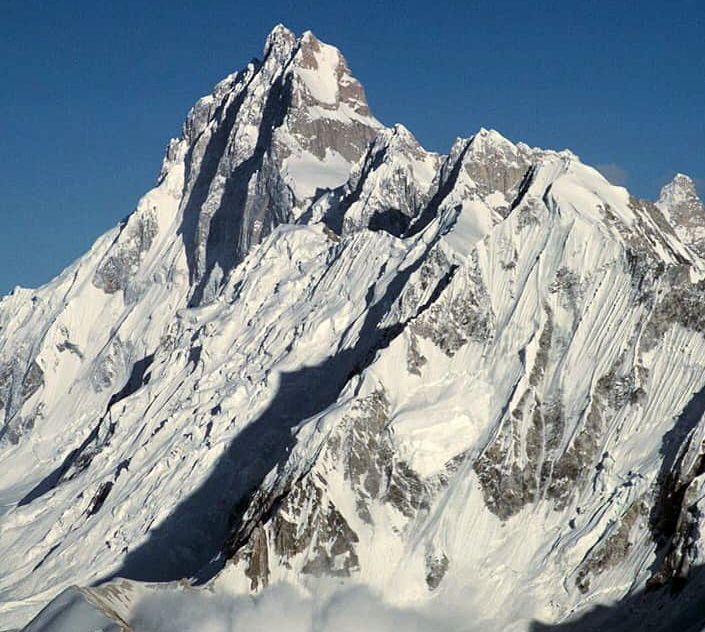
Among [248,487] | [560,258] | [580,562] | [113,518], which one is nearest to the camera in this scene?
[580,562]

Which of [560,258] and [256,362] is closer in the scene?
[560,258]

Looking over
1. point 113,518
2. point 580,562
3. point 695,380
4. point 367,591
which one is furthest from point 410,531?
point 113,518

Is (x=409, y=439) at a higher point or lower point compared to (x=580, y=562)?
higher

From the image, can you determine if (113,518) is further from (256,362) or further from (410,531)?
(410,531)

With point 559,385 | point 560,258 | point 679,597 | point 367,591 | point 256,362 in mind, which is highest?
point 256,362

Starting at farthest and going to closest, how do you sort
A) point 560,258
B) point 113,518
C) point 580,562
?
1. point 113,518
2. point 560,258
3. point 580,562

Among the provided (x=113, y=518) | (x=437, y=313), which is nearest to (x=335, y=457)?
(x=437, y=313)

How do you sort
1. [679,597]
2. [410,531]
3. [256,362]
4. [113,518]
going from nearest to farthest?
[679,597]
[410,531]
[113,518]
[256,362]

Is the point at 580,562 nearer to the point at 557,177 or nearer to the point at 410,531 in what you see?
the point at 410,531

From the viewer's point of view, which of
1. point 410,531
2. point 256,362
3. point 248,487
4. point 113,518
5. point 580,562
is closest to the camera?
point 580,562
